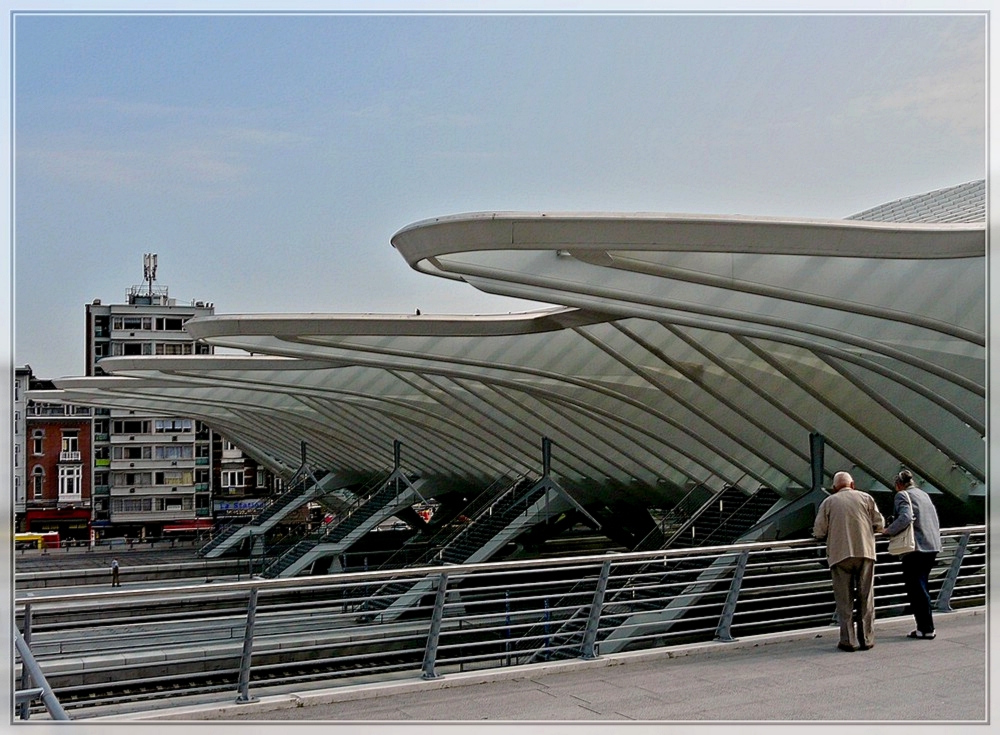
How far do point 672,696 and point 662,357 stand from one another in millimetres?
13412

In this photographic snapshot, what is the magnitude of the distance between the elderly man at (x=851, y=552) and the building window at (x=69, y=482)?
6549 centimetres

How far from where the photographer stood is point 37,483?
66.9 m

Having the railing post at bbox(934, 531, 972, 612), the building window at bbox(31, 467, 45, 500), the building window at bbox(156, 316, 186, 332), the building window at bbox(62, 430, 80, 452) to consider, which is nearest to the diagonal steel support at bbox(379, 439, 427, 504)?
the railing post at bbox(934, 531, 972, 612)

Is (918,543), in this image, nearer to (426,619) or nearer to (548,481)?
(426,619)

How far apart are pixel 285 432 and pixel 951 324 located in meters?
38.2

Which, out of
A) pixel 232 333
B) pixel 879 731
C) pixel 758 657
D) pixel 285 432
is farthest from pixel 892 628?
pixel 285 432

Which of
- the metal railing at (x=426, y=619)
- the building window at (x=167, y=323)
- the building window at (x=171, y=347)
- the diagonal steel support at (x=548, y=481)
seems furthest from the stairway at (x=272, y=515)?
the metal railing at (x=426, y=619)

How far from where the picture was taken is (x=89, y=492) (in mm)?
68812

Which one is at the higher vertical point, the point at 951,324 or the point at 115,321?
the point at 115,321

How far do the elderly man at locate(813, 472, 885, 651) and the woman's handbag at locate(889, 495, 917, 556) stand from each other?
0.70 m

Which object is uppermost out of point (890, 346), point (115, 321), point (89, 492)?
point (115, 321)

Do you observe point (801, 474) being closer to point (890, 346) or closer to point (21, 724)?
point (890, 346)

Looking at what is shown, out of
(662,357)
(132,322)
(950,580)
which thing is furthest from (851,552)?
(132,322)

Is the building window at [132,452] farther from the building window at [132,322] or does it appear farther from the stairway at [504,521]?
the stairway at [504,521]
